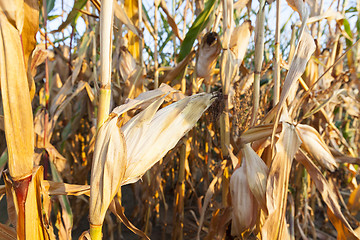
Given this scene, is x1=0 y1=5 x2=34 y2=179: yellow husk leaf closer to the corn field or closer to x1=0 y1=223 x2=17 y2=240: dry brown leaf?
the corn field

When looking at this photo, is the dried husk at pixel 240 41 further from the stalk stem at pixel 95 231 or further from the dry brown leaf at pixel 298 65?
the stalk stem at pixel 95 231

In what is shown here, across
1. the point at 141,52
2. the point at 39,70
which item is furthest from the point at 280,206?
the point at 39,70

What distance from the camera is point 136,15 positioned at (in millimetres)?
904

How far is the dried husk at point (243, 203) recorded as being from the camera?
611 millimetres

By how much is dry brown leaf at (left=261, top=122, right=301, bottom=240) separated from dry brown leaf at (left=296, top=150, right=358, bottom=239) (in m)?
0.12

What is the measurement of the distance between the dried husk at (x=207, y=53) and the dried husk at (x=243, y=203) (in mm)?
350

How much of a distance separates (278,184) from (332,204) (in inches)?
6.8

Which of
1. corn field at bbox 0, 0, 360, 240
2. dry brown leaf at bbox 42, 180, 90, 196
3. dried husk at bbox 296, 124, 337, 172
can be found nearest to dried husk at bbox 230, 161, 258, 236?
corn field at bbox 0, 0, 360, 240

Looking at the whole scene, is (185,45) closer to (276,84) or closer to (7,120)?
(276,84)

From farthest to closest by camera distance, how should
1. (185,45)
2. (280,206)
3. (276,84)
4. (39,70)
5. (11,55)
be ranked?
(39,70), (185,45), (276,84), (280,206), (11,55)

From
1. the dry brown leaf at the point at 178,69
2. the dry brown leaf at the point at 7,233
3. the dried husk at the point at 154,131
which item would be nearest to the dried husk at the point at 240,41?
the dry brown leaf at the point at 178,69

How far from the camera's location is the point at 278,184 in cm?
56

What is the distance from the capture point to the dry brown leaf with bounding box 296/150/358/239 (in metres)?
0.61

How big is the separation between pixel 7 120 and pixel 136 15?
2.10 feet
